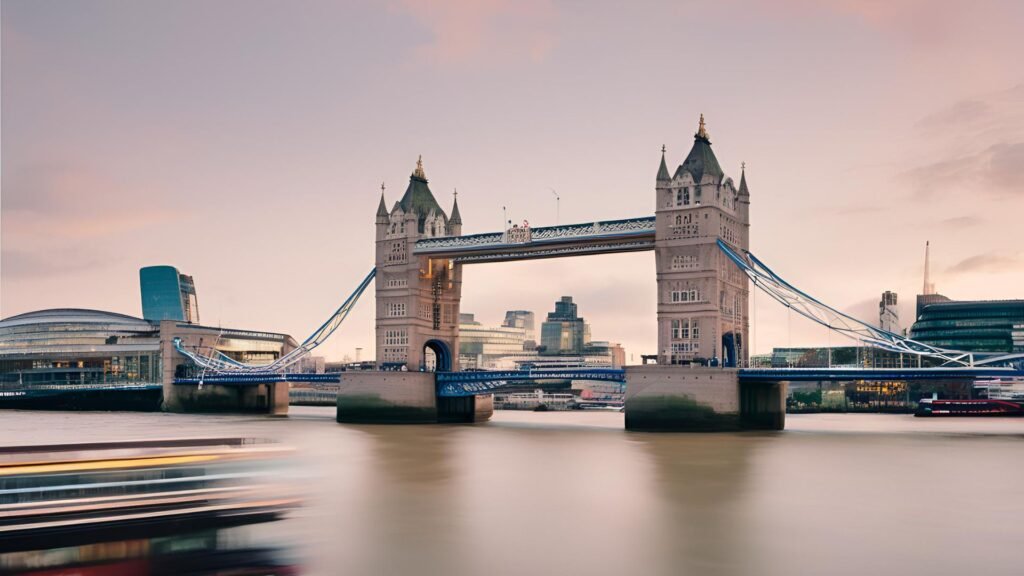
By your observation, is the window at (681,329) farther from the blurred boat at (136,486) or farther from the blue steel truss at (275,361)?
the blurred boat at (136,486)

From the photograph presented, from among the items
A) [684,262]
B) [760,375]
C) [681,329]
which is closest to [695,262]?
[684,262]

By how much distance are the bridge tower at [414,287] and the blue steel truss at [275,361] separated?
3.22 metres

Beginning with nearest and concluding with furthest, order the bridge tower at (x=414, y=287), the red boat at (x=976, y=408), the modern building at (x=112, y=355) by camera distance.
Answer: the bridge tower at (x=414, y=287) → the red boat at (x=976, y=408) → the modern building at (x=112, y=355)

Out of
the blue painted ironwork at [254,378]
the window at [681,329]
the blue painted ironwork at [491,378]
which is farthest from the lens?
the blue painted ironwork at [254,378]

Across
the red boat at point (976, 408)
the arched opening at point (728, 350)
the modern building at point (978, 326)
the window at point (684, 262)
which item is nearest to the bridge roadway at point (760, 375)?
the arched opening at point (728, 350)

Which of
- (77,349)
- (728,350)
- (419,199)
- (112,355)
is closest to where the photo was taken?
(728,350)

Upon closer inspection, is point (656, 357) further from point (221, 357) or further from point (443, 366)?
point (221, 357)

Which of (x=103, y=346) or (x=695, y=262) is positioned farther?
(x=103, y=346)

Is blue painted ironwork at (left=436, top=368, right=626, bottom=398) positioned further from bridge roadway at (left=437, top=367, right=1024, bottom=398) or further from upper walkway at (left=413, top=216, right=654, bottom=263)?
upper walkway at (left=413, top=216, right=654, bottom=263)

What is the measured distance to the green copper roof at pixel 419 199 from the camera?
78.8m

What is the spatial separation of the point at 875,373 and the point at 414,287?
37.1m

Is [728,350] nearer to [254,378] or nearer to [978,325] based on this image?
[254,378]

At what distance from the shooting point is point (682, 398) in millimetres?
58844

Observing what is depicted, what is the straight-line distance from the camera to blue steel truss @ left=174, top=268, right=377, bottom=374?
8388cm
